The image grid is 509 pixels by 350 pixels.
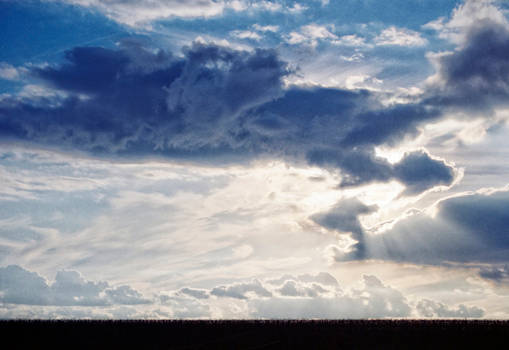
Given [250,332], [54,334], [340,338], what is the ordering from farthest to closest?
[54,334]
[250,332]
[340,338]

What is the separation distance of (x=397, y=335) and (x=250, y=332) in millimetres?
32523

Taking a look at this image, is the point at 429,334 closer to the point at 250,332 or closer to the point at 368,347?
the point at 368,347

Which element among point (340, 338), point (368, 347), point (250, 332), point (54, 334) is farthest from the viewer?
point (54, 334)

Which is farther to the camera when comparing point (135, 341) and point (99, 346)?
point (135, 341)

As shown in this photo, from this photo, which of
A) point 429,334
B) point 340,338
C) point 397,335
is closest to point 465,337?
point 429,334

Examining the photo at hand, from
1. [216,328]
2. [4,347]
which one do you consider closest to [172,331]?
[216,328]

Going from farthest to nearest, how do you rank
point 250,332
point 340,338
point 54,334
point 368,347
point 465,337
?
point 54,334
point 250,332
point 465,337
point 340,338
point 368,347

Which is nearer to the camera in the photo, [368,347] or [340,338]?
[368,347]

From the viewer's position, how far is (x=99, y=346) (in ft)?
322

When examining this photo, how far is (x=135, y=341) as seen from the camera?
106250mm

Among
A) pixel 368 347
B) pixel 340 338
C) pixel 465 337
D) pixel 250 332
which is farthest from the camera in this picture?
pixel 250 332

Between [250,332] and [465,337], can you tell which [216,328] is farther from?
[465,337]

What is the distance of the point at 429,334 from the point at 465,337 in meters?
7.10

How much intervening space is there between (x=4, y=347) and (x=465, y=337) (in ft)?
298
